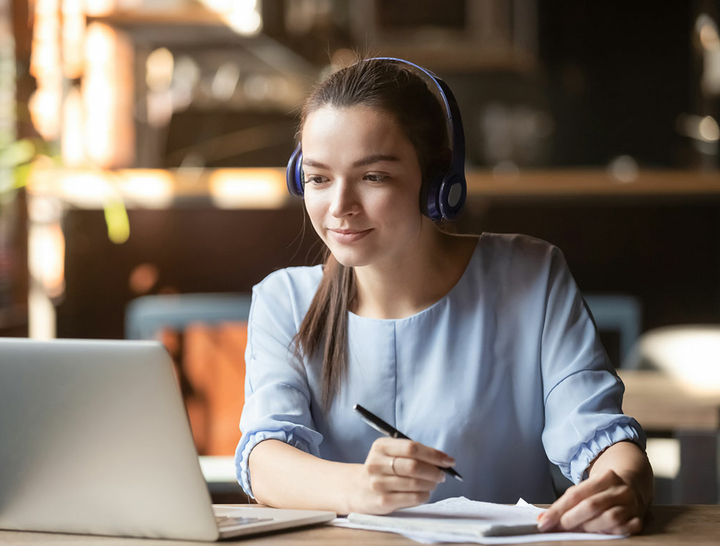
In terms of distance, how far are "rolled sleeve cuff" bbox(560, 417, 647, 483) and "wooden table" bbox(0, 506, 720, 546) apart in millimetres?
134

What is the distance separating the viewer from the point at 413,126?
1147 mm

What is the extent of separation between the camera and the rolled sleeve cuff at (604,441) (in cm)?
104

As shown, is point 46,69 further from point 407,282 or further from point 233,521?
point 233,521

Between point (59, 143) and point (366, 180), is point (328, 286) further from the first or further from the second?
point (59, 143)

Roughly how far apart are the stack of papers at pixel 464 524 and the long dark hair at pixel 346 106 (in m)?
0.32

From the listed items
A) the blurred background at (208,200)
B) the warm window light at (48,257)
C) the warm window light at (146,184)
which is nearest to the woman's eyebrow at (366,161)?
the blurred background at (208,200)

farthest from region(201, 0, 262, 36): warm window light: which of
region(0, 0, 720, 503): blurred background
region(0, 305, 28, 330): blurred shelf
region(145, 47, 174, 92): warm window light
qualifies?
region(0, 305, 28, 330): blurred shelf

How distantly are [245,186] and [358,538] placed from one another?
2101 millimetres

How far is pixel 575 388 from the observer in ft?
3.66

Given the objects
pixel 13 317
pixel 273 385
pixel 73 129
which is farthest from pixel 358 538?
pixel 73 129

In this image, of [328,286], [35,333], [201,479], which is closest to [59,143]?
[35,333]

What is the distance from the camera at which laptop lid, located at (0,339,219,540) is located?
0.78 meters

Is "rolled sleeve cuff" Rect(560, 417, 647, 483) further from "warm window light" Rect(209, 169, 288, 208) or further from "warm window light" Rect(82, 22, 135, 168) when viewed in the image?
"warm window light" Rect(82, 22, 135, 168)

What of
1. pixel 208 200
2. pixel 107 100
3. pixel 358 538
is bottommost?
pixel 358 538
